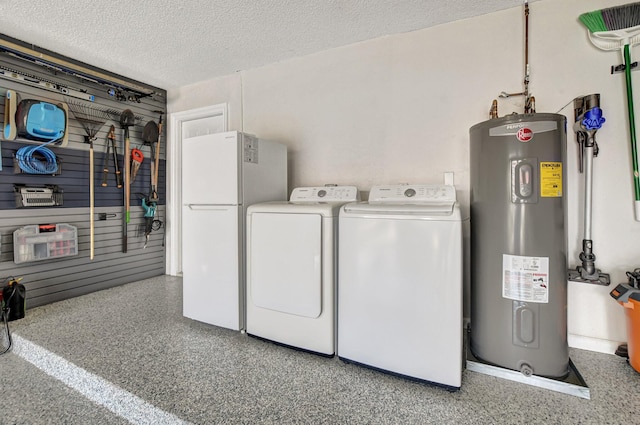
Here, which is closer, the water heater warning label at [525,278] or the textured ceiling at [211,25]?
the water heater warning label at [525,278]

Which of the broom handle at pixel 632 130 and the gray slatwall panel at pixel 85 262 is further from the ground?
the broom handle at pixel 632 130

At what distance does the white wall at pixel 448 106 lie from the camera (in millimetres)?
1902

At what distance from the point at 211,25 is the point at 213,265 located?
197 cm

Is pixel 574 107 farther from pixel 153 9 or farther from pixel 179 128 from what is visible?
pixel 179 128

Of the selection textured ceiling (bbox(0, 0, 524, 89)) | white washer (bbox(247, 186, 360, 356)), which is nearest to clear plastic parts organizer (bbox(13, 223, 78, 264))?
textured ceiling (bbox(0, 0, 524, 89))

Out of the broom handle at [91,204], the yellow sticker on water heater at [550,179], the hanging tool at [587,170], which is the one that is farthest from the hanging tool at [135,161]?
the hanging tool at [587,170]

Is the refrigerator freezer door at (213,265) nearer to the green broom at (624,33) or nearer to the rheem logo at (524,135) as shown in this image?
the rheem logo at (524,135)

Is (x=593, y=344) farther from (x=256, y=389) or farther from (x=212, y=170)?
(x=212, y=170)

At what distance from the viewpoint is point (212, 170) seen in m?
2.28

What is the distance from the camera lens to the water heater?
1602 millimetres

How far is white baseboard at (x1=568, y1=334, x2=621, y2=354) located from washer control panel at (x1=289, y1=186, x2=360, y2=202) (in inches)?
70.2

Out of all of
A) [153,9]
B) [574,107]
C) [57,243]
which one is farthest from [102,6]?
[574,107]

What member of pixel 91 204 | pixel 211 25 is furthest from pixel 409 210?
pixel 91 204

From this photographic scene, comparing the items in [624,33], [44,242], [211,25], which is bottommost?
[44,242]
